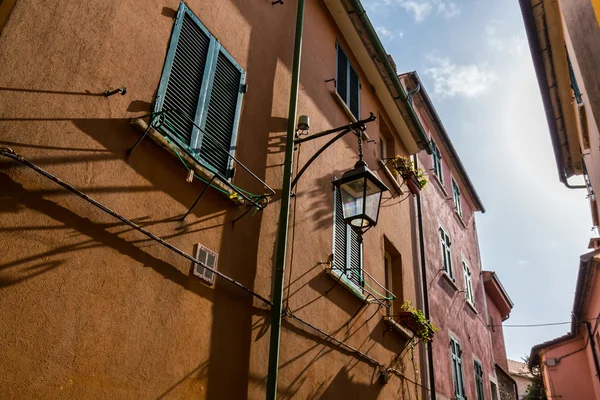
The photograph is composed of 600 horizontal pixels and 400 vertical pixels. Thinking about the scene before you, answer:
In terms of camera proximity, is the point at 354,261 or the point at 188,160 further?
the point at 354,261

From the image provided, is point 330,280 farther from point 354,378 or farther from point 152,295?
point 152,295

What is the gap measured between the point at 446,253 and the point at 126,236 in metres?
11.0

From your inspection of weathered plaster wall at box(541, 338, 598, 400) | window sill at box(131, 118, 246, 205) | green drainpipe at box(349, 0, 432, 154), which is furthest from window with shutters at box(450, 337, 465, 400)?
weathered plaster wall at box(541, 338, 598, 400)

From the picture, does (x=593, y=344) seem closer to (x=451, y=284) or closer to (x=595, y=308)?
(x=595, y=308)

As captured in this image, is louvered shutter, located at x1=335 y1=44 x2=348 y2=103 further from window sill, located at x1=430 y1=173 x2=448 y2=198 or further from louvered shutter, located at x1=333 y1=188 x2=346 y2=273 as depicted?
window sill, located at x1=430 y1=173 x2=448 y2=198

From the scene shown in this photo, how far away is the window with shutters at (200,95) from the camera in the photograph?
4.71 meters

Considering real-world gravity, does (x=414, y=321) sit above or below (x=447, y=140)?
below

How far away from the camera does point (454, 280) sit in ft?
45.0

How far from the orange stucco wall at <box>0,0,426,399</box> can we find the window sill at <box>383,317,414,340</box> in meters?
1.91

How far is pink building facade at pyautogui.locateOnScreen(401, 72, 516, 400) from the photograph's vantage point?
37.3 ft

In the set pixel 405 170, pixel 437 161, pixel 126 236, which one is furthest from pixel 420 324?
pixel 437 161

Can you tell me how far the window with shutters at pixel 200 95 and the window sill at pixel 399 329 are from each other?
14.3 ft

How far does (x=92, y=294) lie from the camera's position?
3568mm

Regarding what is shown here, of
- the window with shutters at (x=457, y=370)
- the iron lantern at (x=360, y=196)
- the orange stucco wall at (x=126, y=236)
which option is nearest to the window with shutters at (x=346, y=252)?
the orange stucco wall at (x=126, y=236)
